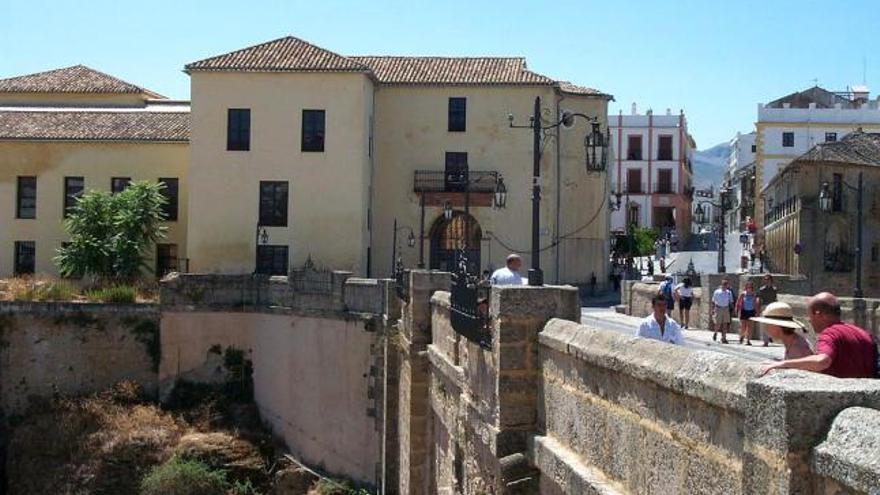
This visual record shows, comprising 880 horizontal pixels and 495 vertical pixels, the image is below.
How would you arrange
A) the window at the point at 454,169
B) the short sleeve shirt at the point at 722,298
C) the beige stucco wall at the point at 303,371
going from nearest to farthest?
the short sleeve shirt at the point at 722,298 < the beige stucco wall at the point at 303,371 < the window at the point at 454,169

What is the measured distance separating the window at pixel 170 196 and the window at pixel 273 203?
3.60 metres

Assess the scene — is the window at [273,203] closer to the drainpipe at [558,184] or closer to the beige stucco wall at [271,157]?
the beige stucco wall at [271,157]

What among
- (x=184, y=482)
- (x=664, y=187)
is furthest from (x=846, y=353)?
(x=664, y=187)

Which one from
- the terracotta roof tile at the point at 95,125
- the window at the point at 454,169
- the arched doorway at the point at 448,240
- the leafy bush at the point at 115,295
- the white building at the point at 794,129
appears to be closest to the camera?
the leafy bush at the point at 115,295

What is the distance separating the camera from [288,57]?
1484 inches

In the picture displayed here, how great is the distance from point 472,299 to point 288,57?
1105 inches

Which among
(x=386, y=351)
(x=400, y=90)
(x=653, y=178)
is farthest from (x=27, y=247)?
(x=653, y=178)

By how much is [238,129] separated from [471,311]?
2739cm

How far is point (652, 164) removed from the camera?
282 feet

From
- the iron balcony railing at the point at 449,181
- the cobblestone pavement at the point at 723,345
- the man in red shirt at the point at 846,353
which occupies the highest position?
the iron balcony railing at the point at 449,181

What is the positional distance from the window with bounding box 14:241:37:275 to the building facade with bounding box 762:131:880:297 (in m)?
28.0

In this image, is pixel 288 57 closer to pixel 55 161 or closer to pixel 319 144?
pixel 319 144

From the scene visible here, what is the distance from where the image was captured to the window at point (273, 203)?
37.1 m

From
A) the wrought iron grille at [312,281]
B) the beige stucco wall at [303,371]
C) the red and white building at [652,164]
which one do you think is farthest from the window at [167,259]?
the red and white building at [652,164]
